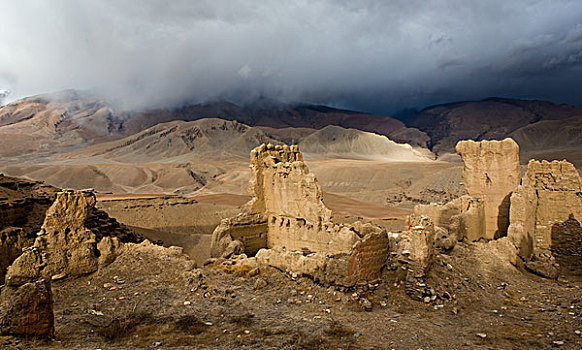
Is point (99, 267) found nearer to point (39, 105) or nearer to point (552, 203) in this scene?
point (552, 203)

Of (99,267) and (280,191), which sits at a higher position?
(280,191)

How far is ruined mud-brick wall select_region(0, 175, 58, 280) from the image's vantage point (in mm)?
11281

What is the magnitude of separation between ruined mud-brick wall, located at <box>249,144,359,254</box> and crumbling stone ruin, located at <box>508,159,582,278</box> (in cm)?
598

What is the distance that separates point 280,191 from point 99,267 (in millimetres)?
5741

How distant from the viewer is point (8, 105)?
146m

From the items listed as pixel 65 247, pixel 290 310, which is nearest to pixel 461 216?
pixel 290 310

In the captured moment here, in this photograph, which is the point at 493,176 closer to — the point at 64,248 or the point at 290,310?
the point at 290,310

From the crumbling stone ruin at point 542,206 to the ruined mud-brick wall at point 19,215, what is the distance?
1450cm

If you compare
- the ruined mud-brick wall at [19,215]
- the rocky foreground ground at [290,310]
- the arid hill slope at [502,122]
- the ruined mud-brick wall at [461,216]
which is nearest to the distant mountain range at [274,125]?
the arid hill slope at [502,122]

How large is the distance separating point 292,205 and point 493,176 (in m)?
7.78

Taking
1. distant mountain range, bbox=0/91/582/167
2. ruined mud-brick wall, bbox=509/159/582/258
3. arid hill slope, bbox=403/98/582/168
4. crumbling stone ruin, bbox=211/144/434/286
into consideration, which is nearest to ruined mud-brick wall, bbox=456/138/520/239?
ruined mud-brick wall, bbox=509/159/582/258

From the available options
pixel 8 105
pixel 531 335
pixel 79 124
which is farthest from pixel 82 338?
pixel 8 105

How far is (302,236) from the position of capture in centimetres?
1259

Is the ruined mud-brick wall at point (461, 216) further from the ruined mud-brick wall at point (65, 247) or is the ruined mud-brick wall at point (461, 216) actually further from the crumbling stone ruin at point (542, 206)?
the ruined mud-brick wall at point (65, 247)
